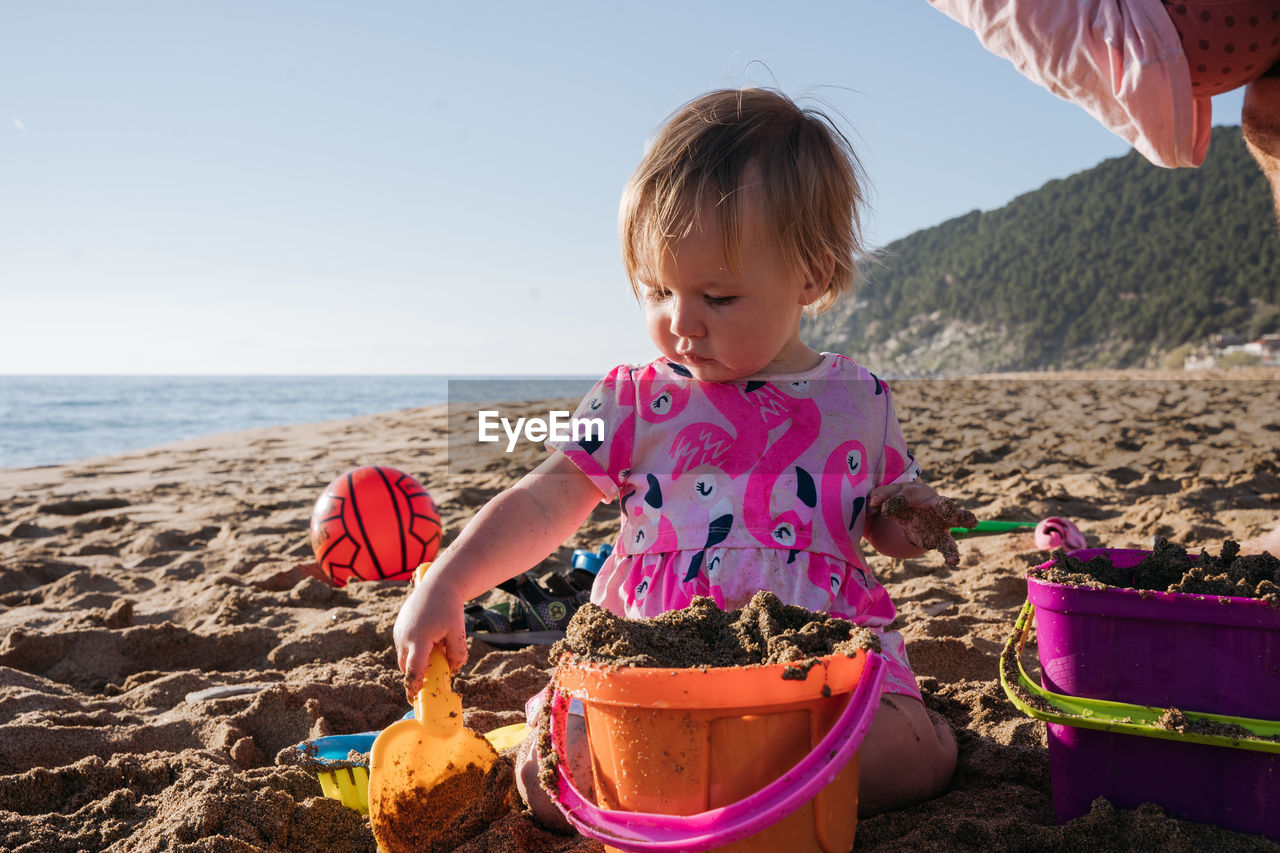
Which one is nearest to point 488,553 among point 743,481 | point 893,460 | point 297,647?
point 743,481

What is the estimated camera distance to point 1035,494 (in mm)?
4488

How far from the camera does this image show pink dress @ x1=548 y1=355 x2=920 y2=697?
6.02 feet

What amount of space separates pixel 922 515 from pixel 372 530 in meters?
2.44

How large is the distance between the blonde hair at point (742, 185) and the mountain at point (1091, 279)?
45.7 meters

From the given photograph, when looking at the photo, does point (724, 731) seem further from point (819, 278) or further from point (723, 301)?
point (819, 278)

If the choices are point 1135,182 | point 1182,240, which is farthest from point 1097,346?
point 1135,182

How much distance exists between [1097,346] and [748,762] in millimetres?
56239

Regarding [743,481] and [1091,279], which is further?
[1091,279]

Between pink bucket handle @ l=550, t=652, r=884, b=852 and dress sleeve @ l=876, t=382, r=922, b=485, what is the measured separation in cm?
87

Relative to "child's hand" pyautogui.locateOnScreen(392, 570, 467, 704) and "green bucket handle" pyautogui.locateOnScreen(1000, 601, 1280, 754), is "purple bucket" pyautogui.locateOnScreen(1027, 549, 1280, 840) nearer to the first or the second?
"green bucket handle" pyautogui.locateOnScreen(1000, 601, 1280, 754)

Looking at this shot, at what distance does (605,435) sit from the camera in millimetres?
1978

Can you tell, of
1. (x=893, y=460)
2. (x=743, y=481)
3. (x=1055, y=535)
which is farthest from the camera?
(x=1055, y=535)

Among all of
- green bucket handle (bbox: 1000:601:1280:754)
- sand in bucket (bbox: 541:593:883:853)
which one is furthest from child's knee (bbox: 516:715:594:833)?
green bucket handle (bbox: 1000:601:1280:754)

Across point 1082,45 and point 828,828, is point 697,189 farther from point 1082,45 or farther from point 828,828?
point 828,828
